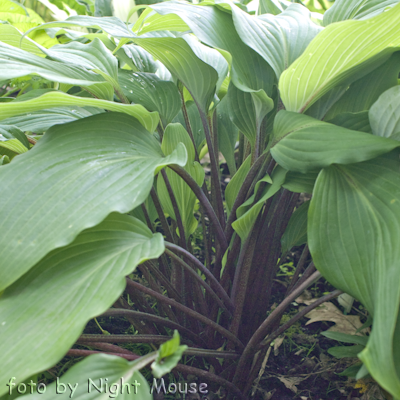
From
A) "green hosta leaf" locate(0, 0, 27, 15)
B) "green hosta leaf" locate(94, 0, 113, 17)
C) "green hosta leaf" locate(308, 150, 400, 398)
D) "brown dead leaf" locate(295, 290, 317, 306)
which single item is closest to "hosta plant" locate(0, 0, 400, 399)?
"green hosta leaf" locate(308, 150, 400, 398)

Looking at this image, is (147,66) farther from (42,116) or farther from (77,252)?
(77,252)

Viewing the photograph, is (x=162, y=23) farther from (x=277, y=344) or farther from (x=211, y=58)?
(x=277, y=344)

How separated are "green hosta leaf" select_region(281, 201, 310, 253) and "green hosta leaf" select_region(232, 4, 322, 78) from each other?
0.97 ft

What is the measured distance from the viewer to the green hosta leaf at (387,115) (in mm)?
519

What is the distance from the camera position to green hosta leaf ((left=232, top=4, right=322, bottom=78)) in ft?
1.90

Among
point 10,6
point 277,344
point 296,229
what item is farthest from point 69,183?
point 10,6

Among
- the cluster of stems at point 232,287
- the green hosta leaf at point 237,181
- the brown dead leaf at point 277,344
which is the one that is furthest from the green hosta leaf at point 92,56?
the brown dead leaf at point 277,344

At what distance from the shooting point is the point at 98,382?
0.41 m

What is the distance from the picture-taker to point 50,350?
37 cm

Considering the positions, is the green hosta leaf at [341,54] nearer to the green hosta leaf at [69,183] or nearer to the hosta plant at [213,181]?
the hosta plant at [213,181]

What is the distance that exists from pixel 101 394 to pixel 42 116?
0.57 metres

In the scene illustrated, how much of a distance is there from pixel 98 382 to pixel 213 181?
0.51 meters

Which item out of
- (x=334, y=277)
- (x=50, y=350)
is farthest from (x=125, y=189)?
(x=334, y=277)

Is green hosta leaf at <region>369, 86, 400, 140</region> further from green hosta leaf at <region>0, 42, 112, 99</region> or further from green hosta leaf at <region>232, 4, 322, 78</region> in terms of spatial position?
green hosta leaf at <region>0, 42, 112, 99</region>
